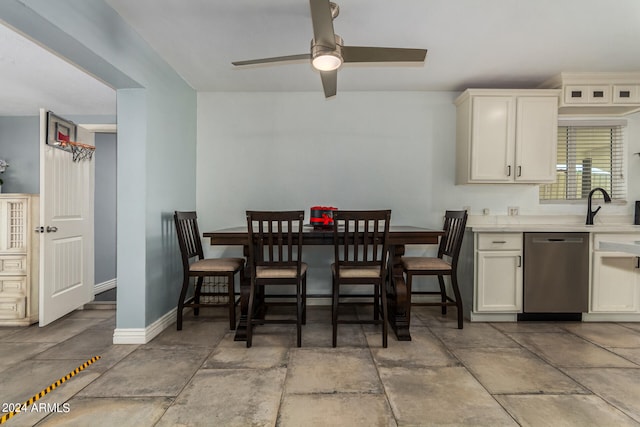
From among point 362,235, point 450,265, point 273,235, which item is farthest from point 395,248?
point 273,235

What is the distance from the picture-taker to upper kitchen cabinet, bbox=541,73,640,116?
3.13 m

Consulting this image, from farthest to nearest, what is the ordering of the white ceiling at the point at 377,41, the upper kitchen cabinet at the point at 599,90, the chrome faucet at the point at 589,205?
the chrome faucet at the point at 589,205
the upper kitchen cabinet at the point at 599,90
the white ceiling at the point at 377,41

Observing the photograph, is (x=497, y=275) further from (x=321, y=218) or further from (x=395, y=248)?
(x=321, y=218)

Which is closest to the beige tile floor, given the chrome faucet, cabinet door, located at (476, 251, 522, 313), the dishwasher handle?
cabinet door, located at (476, 251, 522, 313)

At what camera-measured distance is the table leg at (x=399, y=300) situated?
8.57 ft

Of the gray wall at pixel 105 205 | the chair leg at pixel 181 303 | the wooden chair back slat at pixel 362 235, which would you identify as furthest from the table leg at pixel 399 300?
the gray wall at pixel 105 205

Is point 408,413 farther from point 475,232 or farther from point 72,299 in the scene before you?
point 72,299

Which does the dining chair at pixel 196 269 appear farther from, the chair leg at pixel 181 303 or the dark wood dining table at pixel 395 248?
the dark wood dining table at pixel 395 248

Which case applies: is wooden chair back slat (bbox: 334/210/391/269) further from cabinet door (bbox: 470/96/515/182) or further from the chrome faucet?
the chrome faucet

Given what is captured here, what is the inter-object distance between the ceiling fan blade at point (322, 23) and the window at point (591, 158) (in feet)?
10.4

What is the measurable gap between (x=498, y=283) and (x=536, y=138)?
1534mm

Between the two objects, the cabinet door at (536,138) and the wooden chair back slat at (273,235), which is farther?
the cabinet door at (536,138)

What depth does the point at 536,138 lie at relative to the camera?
3.24 meters

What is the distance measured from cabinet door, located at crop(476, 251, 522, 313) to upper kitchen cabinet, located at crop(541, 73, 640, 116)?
5.58 ft
